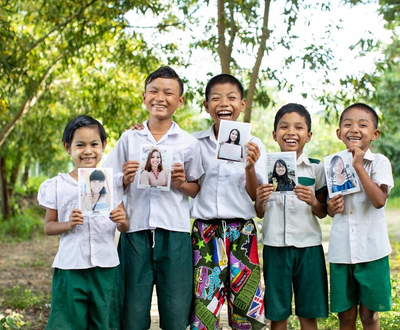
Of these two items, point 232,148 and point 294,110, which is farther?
point 294,110

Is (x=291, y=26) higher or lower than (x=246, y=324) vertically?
higher

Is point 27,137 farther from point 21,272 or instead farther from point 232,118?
point 232,118

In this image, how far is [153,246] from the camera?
3184 mm

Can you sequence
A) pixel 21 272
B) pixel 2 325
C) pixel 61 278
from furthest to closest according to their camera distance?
pixel 21 272, pixel 2 325, pixel 61 278

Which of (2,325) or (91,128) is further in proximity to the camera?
(2,325)

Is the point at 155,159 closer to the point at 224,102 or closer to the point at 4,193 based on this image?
the point at 224,102

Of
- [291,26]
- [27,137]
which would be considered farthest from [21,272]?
[291,26]

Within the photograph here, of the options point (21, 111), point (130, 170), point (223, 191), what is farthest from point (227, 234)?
Result: point (21, 111)

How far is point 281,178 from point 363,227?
1.91 feet

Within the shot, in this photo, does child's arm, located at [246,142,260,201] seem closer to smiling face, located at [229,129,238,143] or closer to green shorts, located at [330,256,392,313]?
smiling face, located at [229,129,238,143]

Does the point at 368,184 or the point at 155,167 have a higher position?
the point at 155,167

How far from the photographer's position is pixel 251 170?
3.21 meters

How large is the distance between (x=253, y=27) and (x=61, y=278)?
3.59 m

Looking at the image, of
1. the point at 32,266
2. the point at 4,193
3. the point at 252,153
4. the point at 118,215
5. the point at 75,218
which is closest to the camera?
the point at 75,218
